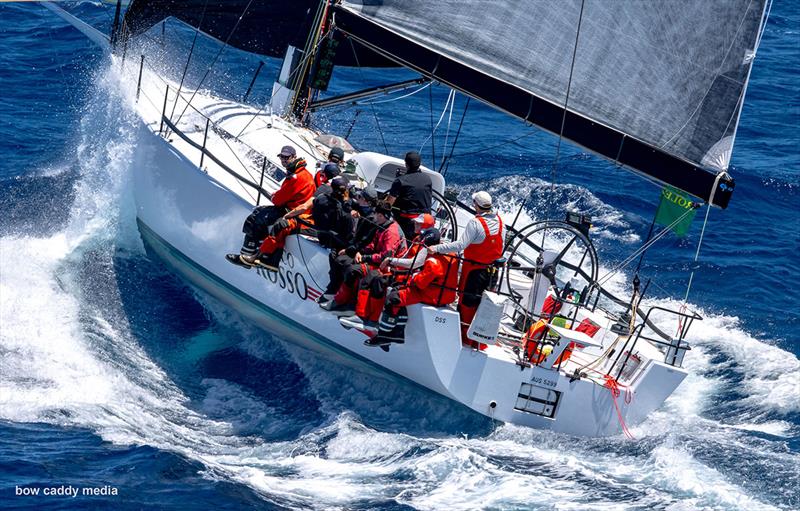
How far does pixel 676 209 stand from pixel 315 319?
13.5 feet

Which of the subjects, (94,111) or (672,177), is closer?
(672,177)

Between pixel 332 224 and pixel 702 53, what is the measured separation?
4184 millimetres

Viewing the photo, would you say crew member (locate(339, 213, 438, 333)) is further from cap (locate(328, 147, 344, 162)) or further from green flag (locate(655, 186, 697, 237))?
green flag (locate(655, 186, 697, 237))

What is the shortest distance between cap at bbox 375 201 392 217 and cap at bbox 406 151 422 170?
640mm

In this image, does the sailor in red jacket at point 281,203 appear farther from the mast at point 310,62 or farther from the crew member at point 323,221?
the mast at point 310,62

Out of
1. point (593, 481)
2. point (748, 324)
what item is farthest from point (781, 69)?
point (593, 481)

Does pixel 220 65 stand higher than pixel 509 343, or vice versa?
pixel 220 65

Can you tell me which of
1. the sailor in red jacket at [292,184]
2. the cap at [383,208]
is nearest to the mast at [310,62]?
the sailor in red jacket at [292,184]

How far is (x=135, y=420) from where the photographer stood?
33.0 ft

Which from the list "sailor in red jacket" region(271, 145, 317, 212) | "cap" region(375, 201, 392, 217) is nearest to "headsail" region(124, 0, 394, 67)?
"sailor in red jacket" region(271, 145, 317, 212)

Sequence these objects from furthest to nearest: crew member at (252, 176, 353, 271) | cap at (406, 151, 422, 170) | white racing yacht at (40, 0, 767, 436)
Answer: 1. cap at (406, 151, 422, 170)
2. crew member at (252, 176, 353, 271)
3. white racing yacht at (40, 0, 767, 436)

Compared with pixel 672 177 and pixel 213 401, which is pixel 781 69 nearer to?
pixel 672 177

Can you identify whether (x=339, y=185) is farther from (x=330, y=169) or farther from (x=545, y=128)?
(x=545, y=128)

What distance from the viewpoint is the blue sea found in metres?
9.33
